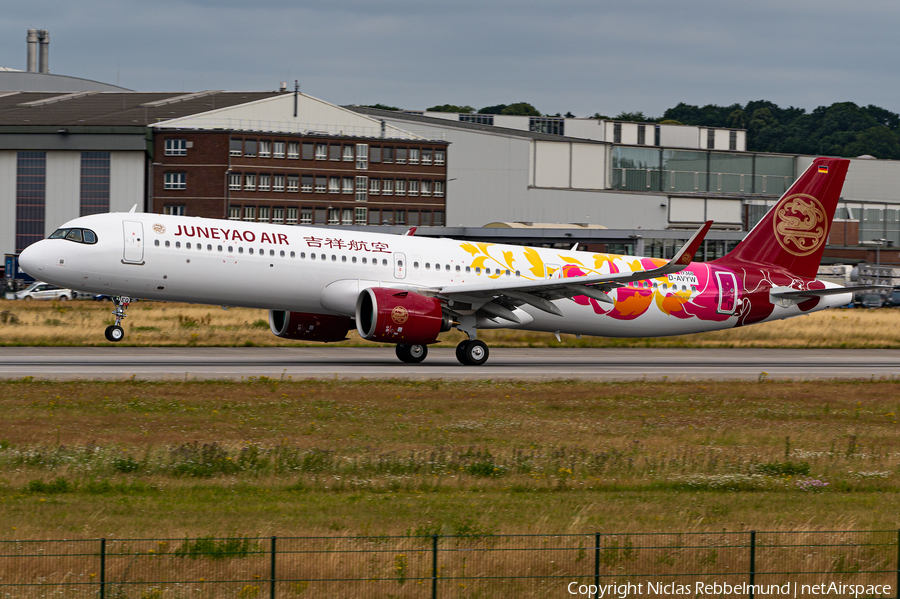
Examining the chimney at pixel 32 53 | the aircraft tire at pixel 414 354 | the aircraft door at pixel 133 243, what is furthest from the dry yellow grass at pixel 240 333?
the chimney at pixel 32 53

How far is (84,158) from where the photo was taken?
115 meters

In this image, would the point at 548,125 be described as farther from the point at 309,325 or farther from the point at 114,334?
the point at 114,334

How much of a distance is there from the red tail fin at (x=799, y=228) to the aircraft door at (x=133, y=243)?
23487 mm

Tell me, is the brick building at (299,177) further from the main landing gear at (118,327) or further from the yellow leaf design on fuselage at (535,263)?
the yellow leaf design on fuselage at (535,263)

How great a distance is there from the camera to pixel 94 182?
115250 mm

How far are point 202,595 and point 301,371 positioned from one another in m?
22.2

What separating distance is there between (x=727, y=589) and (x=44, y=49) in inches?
7316

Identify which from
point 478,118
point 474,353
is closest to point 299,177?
point 478,118

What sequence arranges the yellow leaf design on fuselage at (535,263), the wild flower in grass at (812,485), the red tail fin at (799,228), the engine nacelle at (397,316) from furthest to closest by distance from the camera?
the red tail fin at (799,228) < the yellow leaf design on fuselage at (535,263) < the engine nacelle at (397,316) < the wild flower in grass at (812,485)

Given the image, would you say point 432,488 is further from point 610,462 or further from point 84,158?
point 84,158

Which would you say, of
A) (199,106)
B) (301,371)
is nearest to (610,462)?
(301,371)

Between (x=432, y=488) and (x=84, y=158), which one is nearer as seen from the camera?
(x=432, y=488)

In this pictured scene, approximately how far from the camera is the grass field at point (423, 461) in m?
15.8

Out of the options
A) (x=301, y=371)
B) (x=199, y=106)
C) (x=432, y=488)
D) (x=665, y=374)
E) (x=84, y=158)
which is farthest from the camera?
(x=199, y=106)
